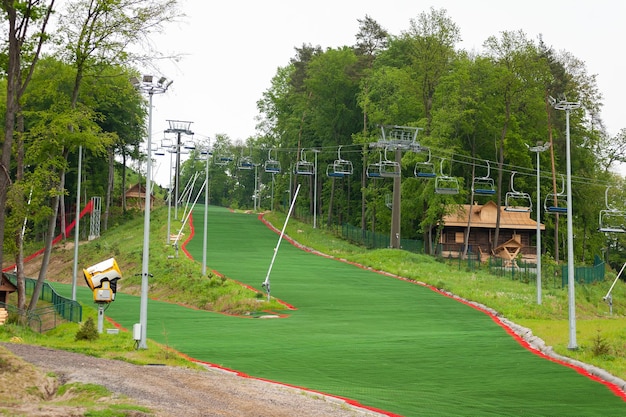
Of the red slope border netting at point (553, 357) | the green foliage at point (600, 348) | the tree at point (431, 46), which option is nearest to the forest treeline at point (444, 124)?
the tree at point (431, 46)

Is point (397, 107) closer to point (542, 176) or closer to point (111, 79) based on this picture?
point (542, 176)

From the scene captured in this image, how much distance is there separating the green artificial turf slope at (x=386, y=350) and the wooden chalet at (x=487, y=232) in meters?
24.4

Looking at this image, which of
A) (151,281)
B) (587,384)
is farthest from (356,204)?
(587,384)

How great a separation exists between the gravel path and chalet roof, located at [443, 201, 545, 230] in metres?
53.3

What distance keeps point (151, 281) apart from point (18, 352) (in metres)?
29.5

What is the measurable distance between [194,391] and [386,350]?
1058 cm

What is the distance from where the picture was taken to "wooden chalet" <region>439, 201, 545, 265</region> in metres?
70.6

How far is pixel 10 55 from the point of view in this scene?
30.9 m

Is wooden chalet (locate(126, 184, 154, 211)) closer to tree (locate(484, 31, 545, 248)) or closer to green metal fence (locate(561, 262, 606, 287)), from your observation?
tree (locate(484, 31, 545, 248))

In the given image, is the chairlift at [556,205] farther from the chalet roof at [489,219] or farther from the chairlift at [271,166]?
the chairlift at [271,166]

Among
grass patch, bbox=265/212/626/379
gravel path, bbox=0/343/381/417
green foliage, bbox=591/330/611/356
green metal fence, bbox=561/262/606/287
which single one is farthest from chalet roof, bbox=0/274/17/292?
green metal fence, bbox=561/262/606/287

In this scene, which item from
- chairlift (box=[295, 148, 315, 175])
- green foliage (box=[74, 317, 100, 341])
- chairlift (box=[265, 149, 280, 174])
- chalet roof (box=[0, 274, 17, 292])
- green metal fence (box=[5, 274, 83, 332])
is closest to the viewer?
green foliage (box=[74, 317, 100, 341])

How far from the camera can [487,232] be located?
239 feet

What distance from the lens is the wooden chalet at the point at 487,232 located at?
70562 millimetres
